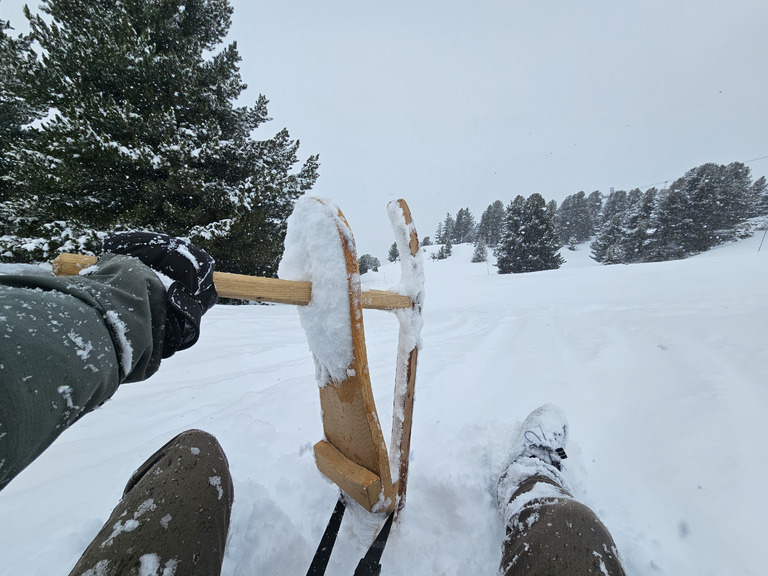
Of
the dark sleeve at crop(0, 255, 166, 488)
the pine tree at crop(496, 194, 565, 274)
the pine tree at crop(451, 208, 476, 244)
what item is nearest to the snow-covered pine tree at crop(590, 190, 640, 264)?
the pine tree at crop(496, 194, 565, 274)

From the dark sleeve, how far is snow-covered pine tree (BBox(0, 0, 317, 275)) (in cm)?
729

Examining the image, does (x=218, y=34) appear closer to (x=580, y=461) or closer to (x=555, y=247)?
(x=580, y=461)

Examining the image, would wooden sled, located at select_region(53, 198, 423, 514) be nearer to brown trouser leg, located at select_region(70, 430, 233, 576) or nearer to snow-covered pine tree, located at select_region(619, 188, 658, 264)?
brown trouser leg, located at select_region(70, 430, 233, 576)

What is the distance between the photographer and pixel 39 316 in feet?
1.92

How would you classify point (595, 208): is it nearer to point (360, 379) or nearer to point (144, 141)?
point (144, 141)

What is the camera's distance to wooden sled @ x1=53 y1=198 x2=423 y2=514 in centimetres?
94

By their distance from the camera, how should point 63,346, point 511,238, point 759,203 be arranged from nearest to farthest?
point 63,346, point 511,238, point 759,203

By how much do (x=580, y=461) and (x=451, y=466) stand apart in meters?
A: 0.76

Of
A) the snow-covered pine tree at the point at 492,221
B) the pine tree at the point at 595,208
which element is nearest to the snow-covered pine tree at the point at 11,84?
the snow-covered pine tree at the point at 492,221

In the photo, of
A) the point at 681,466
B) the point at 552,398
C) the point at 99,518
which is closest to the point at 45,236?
the point at 99,518

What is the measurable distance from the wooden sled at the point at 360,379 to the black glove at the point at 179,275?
0.18ft

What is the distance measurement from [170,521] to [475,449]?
1555mm

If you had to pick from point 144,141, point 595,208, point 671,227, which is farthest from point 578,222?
point 144,141

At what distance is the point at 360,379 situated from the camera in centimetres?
106
